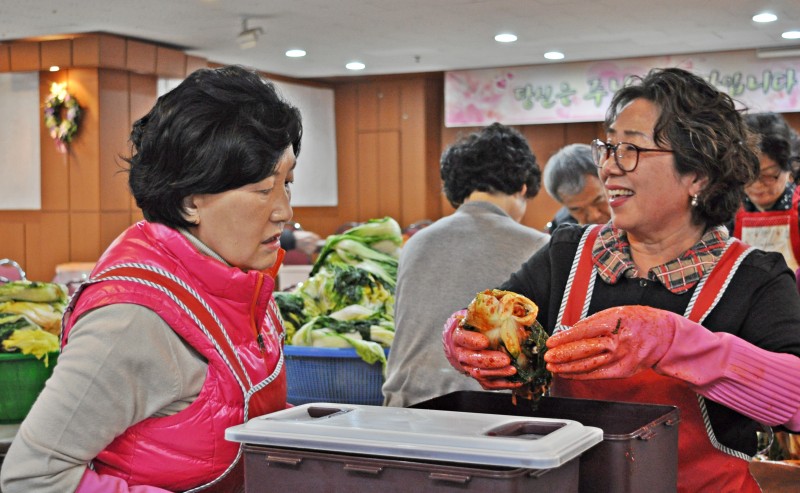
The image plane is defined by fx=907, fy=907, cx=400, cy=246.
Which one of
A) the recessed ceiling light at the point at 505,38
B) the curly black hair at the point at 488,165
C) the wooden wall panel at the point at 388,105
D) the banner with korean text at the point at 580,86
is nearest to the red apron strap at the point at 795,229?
the curly black hair at the point at 488,165

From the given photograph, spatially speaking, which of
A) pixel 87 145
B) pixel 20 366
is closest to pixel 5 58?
pixel 87 145

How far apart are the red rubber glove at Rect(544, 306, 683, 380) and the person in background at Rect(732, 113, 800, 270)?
9.42 ft

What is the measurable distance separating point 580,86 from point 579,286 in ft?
28.5

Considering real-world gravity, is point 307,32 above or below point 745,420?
above

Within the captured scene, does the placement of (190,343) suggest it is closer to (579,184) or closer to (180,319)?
(180,319)

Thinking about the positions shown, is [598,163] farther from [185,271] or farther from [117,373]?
[117,373]

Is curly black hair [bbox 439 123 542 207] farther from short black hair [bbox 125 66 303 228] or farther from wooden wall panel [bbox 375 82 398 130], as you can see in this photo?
wooden wall panel [bbox 375 82 398 130]

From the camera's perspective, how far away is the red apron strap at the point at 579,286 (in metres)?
1.94

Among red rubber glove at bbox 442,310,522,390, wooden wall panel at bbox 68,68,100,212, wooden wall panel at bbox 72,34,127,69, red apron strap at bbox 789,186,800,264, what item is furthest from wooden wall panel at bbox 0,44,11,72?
red rubber glove at bbox 442,310,522,390

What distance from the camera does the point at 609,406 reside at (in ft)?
5.03

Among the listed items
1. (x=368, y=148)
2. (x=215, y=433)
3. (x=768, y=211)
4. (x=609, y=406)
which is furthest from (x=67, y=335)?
(x=368, y=148)

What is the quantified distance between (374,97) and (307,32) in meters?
3.29

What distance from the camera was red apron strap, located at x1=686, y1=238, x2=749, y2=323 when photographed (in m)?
1.81

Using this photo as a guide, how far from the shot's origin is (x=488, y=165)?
343cm
